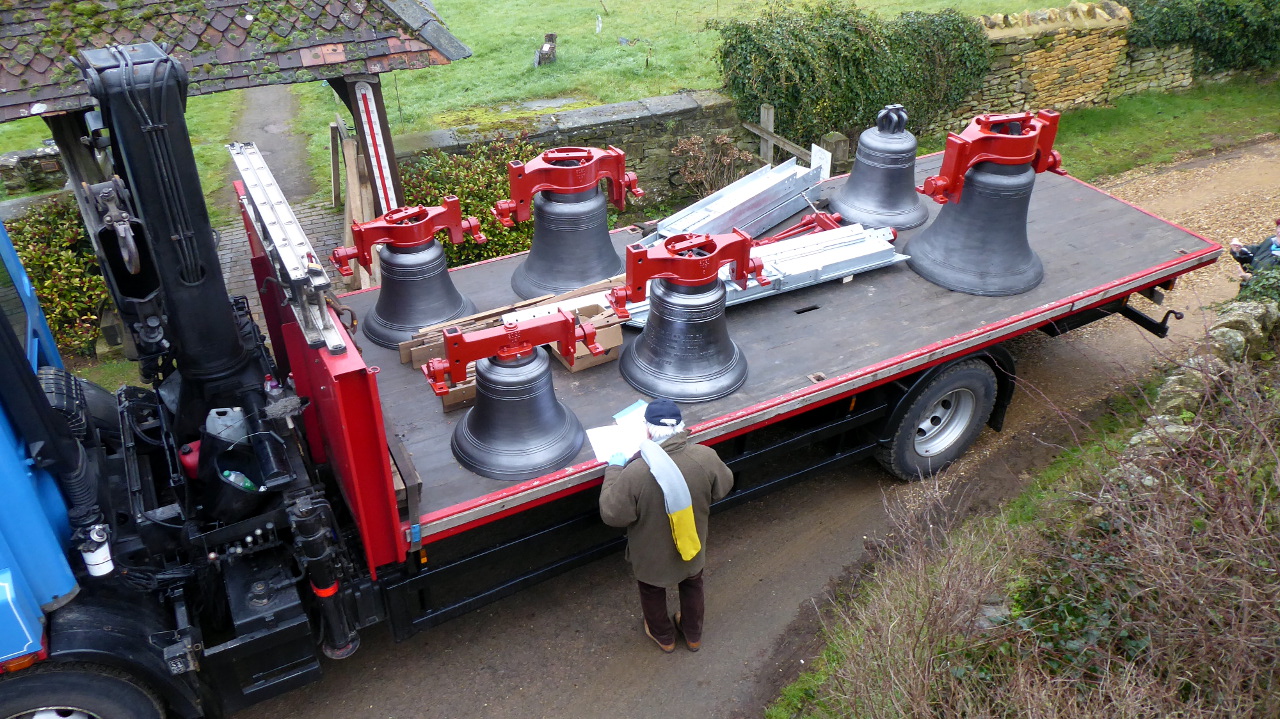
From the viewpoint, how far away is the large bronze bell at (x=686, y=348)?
507 cm

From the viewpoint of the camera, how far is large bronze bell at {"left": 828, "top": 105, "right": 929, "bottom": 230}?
6.88 m

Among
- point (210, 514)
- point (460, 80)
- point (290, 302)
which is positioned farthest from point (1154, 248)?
point (460, 80)

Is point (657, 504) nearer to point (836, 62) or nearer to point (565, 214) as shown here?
point (565, 214)

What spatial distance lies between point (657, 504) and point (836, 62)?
8.29 metres

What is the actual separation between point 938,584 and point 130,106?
14.1 ft

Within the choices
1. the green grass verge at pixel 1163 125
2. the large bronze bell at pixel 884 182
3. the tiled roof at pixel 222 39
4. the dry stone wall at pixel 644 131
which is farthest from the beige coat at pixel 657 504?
the green grass verge at pixel 1163 125

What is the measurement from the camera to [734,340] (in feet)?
19.0

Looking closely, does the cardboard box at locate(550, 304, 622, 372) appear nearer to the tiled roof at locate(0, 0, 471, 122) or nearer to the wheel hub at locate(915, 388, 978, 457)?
the wheel hub at locate(915, 388, 978, 457)

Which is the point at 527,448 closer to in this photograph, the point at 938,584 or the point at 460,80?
the point at 938,584

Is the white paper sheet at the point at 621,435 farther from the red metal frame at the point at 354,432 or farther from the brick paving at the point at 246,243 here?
the brick paving at the point at 246,243

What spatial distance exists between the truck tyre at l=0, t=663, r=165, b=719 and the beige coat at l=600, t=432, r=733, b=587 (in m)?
2.30

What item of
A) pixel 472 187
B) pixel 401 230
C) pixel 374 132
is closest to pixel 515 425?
pixel 401 230

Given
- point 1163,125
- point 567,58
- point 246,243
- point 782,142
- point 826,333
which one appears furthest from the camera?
point 567,58

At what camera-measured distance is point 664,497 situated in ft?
14.5
